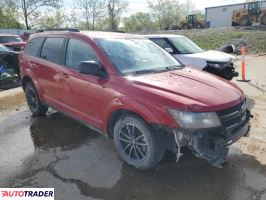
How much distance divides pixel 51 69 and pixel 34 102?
1.42 metres

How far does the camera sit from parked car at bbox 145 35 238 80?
7.71 m

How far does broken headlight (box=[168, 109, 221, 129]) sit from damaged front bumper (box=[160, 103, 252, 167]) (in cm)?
5

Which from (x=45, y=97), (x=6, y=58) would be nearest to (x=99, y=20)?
(x=6, y=58)

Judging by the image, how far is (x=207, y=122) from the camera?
3.45 meters

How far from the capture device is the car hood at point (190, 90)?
349 centimetres

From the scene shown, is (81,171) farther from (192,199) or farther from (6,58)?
(6,58)

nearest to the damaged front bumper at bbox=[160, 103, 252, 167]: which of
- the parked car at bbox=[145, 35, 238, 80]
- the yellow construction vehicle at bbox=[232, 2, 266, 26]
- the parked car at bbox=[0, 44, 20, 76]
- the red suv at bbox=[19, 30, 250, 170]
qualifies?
the red suv at bbox=[19, 30, 250, 170]

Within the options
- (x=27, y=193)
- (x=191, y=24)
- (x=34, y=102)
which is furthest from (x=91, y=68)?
(x=191, y=24)

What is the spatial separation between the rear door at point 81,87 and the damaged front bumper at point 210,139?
1.28 m

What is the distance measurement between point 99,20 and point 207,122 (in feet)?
221

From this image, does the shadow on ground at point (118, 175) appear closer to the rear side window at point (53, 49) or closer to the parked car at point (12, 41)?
the rear side window at point (53, 49)

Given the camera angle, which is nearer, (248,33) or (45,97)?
(45,97)

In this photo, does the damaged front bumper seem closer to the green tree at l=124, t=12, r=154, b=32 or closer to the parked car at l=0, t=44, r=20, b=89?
the parked car at l=0, t=44, r=20, b=89

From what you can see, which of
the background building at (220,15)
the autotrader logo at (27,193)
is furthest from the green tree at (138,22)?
the autotrader logo at (27,193)
